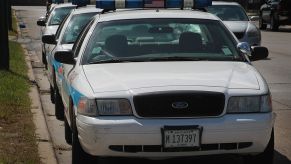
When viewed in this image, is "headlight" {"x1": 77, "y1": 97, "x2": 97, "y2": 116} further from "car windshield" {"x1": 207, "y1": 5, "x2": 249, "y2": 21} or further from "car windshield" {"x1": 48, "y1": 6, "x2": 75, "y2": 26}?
"car windshield" {"x1": 207, "y1": 5, "x2": 249, "y2": 21}

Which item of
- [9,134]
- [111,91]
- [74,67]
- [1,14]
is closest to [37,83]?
[1,14]

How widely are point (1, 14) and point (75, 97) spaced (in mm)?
8074

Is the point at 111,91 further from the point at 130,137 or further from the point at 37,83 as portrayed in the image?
the point at 37,83

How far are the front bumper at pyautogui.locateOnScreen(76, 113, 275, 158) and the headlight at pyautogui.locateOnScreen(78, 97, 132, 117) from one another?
0.19ft

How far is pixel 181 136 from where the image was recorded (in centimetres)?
532

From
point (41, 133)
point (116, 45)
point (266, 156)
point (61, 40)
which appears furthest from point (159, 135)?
point (61, 40)

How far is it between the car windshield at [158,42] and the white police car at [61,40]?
1.73 metres

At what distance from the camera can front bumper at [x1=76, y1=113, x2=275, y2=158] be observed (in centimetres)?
532

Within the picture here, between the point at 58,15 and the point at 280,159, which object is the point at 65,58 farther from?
the point at 58,15

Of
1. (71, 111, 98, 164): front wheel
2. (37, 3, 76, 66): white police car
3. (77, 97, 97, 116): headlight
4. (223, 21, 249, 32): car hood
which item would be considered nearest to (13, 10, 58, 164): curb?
(71, 111, 98, 164): front wheel

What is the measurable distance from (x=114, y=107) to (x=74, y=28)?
5142mm

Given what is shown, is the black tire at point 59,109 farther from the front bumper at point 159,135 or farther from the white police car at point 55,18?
the white police car at point 55,18

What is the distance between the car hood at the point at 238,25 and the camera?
56.0 feet

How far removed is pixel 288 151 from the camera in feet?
23.4
